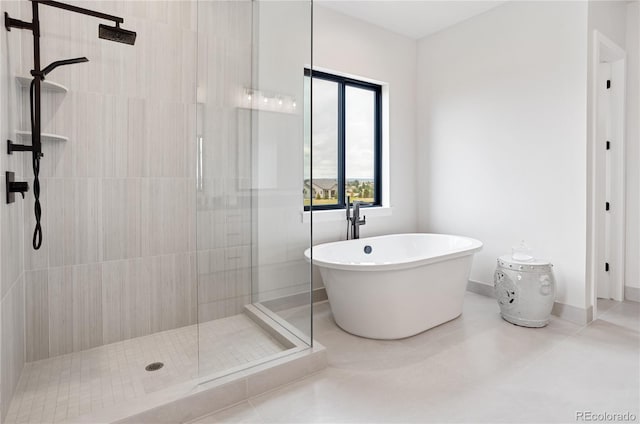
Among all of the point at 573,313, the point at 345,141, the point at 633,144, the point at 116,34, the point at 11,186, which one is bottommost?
the point at 573,313

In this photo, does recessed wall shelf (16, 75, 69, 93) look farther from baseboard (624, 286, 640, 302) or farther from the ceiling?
baseboard (624, 286, 640, 302)

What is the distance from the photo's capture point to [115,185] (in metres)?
2.39

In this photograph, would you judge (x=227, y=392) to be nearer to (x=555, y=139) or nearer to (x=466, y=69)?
(x=555, y=139)

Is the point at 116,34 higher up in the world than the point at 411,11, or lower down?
lower down

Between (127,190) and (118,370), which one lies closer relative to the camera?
(118,370)

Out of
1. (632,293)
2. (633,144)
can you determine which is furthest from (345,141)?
(632,293)

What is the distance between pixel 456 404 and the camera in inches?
70.9

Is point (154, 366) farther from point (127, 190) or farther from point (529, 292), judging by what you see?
point (529, 292)

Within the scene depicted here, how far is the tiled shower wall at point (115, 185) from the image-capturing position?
2186mm

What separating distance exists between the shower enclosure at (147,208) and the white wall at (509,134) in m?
2.16

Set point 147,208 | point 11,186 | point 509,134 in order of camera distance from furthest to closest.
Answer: point 509,134, point 147,208, point 11,186

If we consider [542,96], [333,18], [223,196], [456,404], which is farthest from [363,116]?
[456,404]

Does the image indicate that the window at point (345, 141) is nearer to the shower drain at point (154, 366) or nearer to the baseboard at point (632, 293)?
the shower drain at point (154, 366)

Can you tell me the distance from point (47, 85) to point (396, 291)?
2448 millimetres
